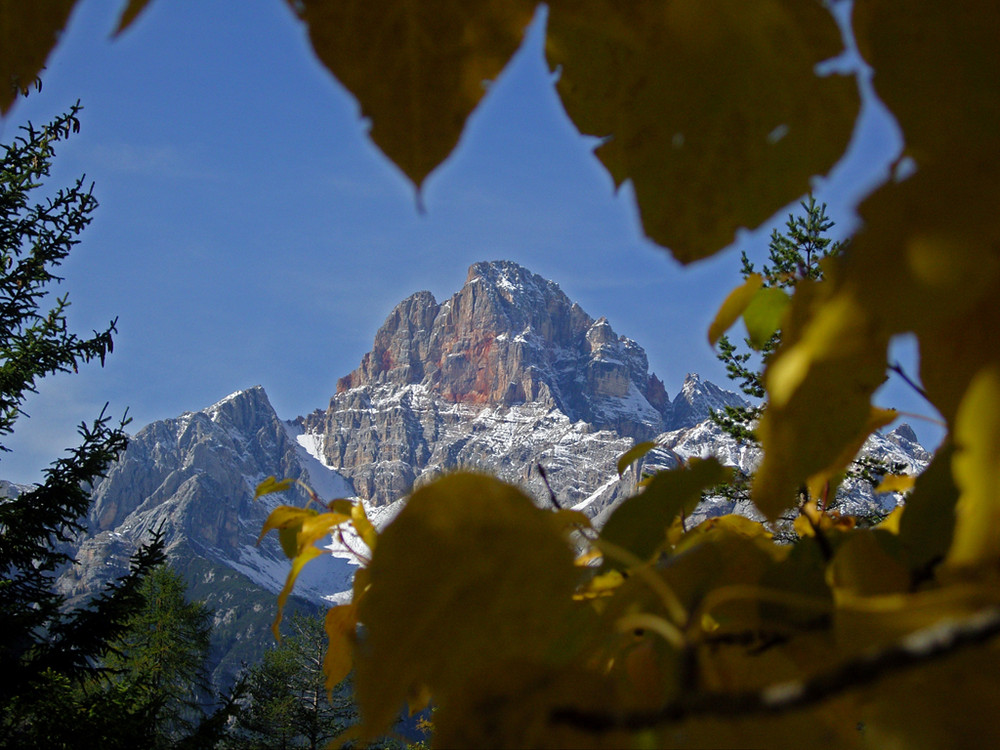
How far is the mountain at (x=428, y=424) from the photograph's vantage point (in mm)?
44688

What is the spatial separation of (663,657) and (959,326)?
4.0 inches

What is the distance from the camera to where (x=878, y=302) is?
0.33 feet

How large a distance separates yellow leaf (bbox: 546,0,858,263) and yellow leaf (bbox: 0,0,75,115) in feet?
0.32

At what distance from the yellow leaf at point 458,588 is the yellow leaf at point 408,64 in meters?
0.07

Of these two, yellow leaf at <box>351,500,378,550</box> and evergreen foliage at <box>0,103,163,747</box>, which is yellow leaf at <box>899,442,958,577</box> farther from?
evergreen foliage at <box>0,103,163,747</box>

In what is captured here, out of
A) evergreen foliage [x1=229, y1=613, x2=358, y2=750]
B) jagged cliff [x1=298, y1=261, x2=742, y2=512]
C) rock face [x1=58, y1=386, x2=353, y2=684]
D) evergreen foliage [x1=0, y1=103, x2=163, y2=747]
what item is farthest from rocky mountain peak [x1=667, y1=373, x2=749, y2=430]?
evergreen foliage [x1=0, y1=103, x2=163, y2=747]

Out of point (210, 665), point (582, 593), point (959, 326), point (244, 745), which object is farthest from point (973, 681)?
point (210, 665)

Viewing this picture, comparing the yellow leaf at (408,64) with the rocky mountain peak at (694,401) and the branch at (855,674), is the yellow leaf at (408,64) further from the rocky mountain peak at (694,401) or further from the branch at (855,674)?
the rocky mountain peak at (694,401)

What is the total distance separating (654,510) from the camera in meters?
0.21

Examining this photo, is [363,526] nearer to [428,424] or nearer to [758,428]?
[758,428]

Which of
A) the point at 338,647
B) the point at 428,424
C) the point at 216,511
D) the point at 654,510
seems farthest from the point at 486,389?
the point at 654,510

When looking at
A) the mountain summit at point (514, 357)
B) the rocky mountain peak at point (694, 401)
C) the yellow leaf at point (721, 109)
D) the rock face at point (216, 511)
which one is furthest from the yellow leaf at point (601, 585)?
the rocky mountain peak at point (694, 401)

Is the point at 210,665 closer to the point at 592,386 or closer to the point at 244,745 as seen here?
the point at 244,745

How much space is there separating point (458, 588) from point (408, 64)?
11 cm
